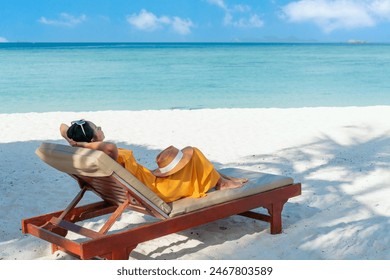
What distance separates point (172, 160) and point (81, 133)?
0.75 meters

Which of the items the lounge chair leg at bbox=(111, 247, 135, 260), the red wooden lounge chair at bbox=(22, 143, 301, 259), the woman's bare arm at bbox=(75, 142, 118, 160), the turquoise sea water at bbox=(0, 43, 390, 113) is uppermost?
the turquoise sea water at bbox=(0, 43, 390, 113)

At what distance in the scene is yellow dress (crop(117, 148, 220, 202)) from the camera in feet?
14.5

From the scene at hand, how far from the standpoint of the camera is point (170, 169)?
4.62 meters

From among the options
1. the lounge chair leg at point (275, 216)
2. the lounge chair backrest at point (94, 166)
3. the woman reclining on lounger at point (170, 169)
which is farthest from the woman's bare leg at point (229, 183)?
the lounge chair backrest at point (94, 166)

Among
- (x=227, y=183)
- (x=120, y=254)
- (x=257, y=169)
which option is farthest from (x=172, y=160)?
(x=257, y=169)

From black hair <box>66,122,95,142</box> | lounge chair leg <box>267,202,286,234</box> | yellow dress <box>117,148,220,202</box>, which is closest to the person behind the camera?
black hair <box>66,122,95,142</box>

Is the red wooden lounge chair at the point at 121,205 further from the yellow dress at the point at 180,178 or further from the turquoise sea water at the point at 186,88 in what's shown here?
the turquoise sea water at the point at 186,88

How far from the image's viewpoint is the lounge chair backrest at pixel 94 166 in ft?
12.8

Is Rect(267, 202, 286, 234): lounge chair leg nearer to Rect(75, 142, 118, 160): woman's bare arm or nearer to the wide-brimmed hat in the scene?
the wide-brimmed hat

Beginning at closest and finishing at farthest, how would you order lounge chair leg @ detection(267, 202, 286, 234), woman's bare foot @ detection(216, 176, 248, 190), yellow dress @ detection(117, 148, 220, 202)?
1. yellow dress @ detection(117, 148, 220, 202)
2. woman's bare foot @ detection(216, 176, 248, 190)
3. lounge chair leg @ detection(267, 202, 286, 234)

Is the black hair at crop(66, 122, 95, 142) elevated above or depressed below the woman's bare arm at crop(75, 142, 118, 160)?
above

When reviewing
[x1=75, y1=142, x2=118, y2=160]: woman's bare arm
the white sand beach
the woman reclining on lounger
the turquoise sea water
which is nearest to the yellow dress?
the woman reclining on lounger

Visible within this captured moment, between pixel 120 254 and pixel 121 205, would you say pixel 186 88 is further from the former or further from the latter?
pixel 120 254
